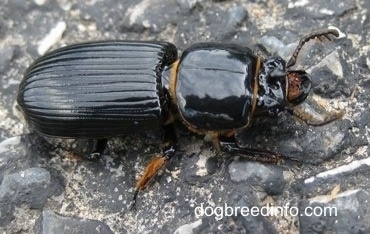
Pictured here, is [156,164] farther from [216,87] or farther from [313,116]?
[313,116]

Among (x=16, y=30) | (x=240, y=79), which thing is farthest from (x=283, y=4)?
(x=16, y=30)

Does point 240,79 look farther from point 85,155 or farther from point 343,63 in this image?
point 85,155

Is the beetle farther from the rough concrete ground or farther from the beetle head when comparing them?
the rough concrete ground

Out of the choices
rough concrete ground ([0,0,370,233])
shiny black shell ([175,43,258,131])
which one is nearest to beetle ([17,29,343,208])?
shiny black shell ([175,43,258,131])

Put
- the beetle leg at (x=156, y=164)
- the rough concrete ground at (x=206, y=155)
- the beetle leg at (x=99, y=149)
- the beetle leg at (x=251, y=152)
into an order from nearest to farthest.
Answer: the rough concrete ground at (x=206, y=155)
the beetle leg at (x=251, y=152)
the beetle leg at (x=156, y=164)
the beetle leg at (x=99, y=149)

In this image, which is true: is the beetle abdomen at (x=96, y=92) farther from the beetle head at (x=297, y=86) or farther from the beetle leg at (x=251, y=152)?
the beetle head at (x=297, y=86)

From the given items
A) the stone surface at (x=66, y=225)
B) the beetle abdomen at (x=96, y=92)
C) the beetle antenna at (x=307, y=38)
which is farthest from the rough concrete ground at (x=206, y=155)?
the beetle abdomen at (x=96, y=92)

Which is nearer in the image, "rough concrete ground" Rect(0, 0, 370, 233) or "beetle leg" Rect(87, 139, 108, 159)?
"rough concrete ground" Rect(0, 0, 370, 233)

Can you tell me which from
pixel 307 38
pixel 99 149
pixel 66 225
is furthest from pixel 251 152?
pixel 66 225
